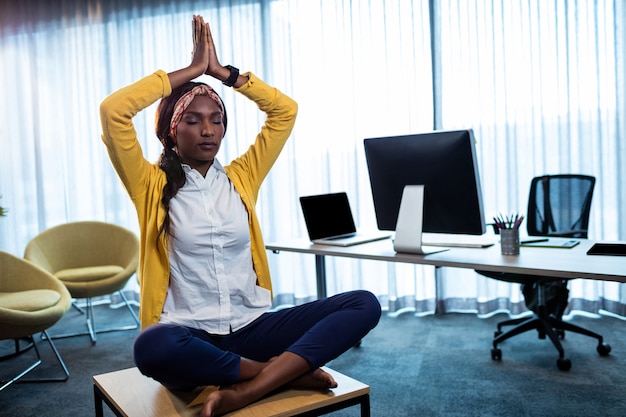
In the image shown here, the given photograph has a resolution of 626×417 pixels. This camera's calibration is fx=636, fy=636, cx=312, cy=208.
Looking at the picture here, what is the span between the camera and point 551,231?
371cm

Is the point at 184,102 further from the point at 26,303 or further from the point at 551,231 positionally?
the point at 551,231

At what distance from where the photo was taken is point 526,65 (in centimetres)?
418

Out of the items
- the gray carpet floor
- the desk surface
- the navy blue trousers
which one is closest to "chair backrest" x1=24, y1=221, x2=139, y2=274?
the gray carpet floor

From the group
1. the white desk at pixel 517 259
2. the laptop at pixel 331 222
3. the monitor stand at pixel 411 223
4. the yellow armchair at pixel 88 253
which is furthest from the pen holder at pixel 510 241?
the yellow armchair at pixel 88 253

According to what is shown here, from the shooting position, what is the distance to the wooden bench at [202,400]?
1692 millimetres

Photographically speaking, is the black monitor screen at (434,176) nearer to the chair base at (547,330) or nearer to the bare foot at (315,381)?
the bare foot at (315,381)

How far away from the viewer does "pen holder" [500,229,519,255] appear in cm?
242

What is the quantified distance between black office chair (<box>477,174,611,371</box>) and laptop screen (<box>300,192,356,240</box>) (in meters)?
0.95

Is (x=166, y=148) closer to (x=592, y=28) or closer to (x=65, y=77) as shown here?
(x=592, y=28)

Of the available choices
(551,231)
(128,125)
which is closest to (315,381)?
(128,125)

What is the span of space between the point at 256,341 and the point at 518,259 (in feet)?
3.33

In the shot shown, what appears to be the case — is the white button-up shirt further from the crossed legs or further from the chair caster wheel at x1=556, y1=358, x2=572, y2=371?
the chair caster wheel at x1=556, y1=358, x2=572, y2=371

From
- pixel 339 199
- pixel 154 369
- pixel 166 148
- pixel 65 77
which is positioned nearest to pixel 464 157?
pixel 339 199

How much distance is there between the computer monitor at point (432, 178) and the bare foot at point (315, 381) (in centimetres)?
90
